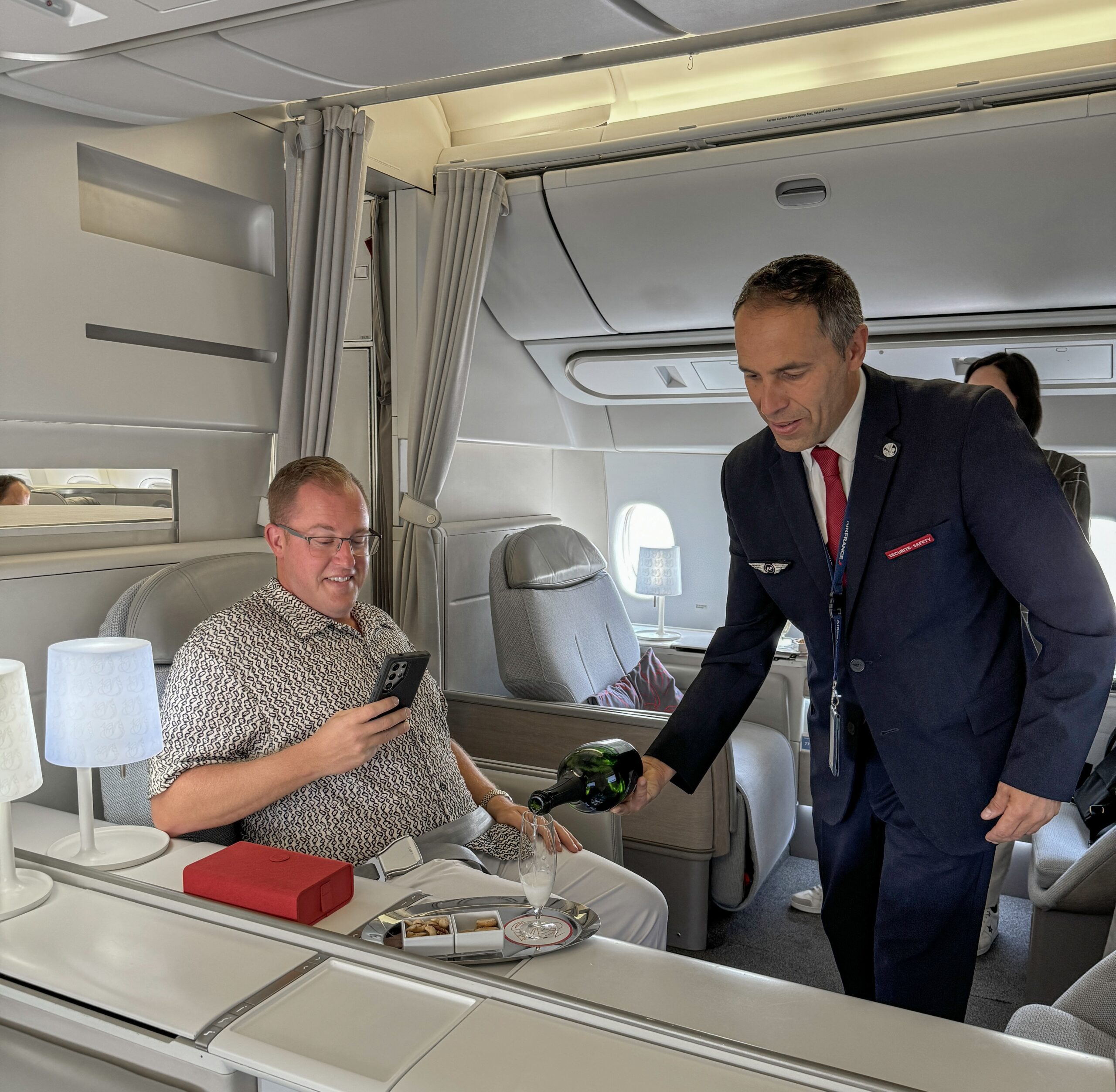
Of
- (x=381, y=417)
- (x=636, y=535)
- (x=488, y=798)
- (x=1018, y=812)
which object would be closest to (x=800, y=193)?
(x=381, y=417)

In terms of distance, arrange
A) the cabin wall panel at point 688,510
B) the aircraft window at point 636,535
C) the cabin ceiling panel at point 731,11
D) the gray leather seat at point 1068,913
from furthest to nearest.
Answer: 1. the aircraft window at point 636,535
2. the cabin wall panel at point 688,510
3. the gray leather seat at point 1068,913
4. the cabin ceiling panel at point 731,11

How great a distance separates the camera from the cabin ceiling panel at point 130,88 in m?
1.98

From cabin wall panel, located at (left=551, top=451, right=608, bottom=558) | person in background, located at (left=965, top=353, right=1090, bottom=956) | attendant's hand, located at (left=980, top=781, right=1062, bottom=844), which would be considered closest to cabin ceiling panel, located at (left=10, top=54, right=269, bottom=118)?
attendant's hand, located at (left=980, top=781, right=1062, bottom=844)

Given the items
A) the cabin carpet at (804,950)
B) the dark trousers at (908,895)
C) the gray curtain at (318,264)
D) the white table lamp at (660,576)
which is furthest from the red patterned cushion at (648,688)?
the dark trousers at (908,895)

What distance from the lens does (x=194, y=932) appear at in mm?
1474

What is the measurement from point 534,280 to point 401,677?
240 cm

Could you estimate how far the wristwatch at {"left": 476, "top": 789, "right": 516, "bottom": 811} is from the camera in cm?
246

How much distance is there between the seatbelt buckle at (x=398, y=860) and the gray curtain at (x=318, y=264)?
134cm

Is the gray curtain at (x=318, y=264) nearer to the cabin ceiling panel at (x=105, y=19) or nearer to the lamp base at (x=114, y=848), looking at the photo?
the cabin ceiling panel at (x=105, y=19)

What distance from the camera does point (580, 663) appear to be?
3.81 metres

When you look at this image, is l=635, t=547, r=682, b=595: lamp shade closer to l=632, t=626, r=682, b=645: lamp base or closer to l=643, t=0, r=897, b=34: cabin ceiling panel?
l=632, t=626, r=682, b=645: lamp base

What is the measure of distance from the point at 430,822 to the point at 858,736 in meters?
0.98

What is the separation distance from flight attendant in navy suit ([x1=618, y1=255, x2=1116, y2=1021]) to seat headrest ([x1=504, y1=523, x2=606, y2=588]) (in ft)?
5.96

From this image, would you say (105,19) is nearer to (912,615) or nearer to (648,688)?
(912,615)
